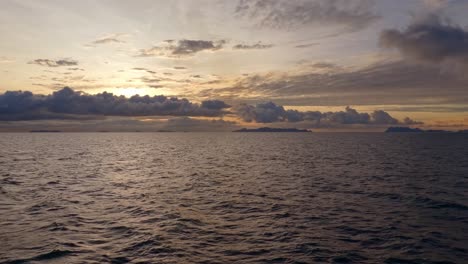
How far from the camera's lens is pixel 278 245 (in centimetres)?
2098

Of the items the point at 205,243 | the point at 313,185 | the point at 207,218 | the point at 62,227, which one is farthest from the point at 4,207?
the point at 313,185

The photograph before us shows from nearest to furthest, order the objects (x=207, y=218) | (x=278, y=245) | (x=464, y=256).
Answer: (x=464, y=256) → (x=278, y=245) → (x=207, y=218)

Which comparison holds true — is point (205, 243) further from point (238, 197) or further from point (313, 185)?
point (313, 185)

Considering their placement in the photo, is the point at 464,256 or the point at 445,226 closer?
the point at 464,256

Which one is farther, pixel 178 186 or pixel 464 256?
pixel 178 186

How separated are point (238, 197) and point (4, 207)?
2198 centimetres

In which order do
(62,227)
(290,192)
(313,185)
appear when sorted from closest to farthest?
1. (62,227)
2. (290,192)
3. (313,185)

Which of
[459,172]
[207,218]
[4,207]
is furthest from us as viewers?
[459,172]

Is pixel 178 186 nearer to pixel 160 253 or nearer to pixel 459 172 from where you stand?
pixel 160 253

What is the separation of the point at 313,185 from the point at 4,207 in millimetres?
33676

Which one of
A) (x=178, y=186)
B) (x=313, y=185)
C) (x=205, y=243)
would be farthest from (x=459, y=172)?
(x=205, y=243)

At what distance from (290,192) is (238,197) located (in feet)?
21.9

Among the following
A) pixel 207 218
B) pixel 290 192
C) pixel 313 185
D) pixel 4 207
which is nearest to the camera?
pixel 207 218

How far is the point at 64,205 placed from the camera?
31.9m
